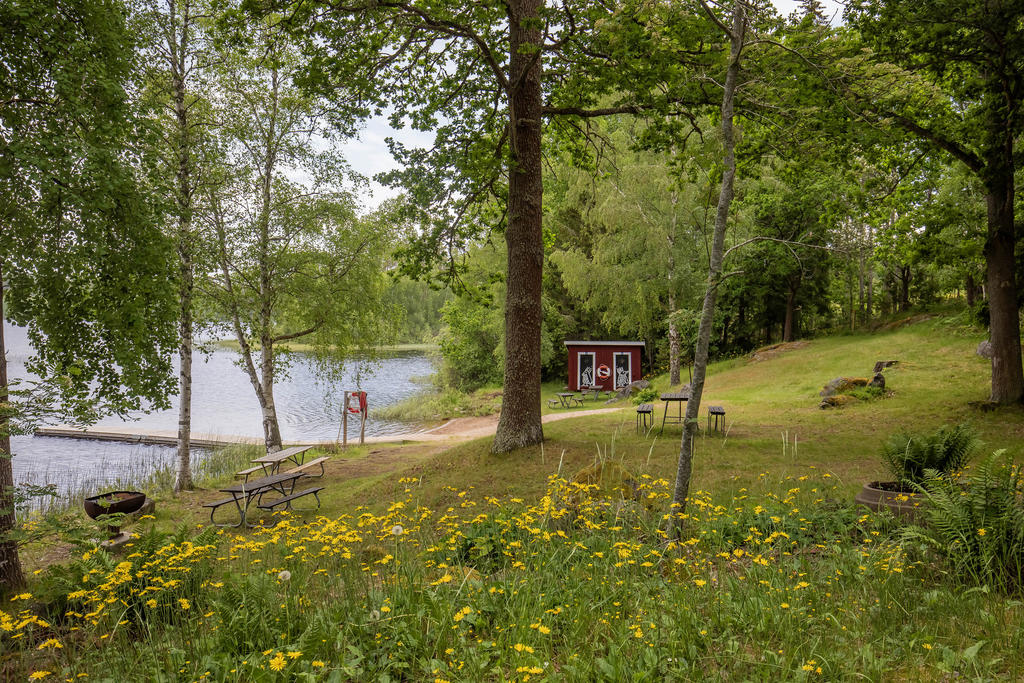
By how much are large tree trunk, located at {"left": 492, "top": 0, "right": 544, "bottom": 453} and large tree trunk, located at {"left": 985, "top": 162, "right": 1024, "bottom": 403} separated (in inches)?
329

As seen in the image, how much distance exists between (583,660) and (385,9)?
8.64 m

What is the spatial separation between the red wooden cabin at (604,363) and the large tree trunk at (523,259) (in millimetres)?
17055

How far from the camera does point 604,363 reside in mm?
25641

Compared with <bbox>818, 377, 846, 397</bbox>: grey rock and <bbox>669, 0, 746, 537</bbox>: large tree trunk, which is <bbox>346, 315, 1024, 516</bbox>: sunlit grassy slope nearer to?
<bbox>818, 377, 846, 397</bbox>: grey rock

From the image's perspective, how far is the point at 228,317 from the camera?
43.3ft

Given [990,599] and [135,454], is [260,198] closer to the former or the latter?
[135,454]

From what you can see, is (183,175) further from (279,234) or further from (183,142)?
(279,234)

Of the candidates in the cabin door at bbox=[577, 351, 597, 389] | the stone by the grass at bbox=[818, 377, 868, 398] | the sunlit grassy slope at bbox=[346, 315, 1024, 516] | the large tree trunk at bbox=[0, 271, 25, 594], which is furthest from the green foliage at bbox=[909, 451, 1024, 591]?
the cabin door at bbox=[577, 351, 597, 389]

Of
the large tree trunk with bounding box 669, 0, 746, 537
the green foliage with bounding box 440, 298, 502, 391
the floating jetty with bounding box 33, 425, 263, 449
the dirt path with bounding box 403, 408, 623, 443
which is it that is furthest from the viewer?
the green foliage with bounding box 440, 298, 502, 391

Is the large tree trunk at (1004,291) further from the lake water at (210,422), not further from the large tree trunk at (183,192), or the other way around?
the large tree trunk at (183,192)

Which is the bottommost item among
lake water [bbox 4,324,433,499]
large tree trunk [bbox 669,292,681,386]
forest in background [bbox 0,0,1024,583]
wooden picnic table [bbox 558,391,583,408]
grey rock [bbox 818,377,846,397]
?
lake water [bbox 4,324,433,499]

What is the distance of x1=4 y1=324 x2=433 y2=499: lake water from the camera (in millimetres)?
13427

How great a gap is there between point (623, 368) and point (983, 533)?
2237cm

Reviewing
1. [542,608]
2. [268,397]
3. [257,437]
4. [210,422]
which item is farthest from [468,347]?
[542,608]
